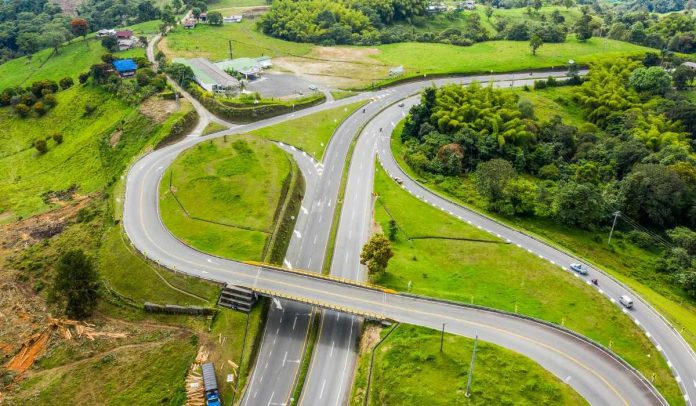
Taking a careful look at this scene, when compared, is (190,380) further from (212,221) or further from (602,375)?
(602,375)

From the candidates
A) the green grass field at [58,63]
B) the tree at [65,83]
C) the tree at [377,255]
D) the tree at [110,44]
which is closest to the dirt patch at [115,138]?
the tree at [65,83]

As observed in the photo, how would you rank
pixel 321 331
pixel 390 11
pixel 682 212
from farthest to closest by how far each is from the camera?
1. pixel 390 11
2. pixel 682 212
3. pixel 321 331

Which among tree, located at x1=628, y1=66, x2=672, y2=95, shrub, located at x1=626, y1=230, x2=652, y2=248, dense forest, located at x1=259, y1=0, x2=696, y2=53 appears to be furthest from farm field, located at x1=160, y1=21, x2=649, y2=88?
shrub, located at x1=626, y1=230, x2=652, y2=248

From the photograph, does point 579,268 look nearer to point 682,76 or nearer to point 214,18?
point 682,76

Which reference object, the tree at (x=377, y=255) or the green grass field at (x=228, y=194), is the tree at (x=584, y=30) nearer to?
the green grass field at (x=228, y=194)

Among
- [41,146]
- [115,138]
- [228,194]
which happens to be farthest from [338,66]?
[41,146]

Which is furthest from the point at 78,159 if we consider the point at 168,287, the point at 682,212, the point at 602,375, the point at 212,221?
the point at 682,212
